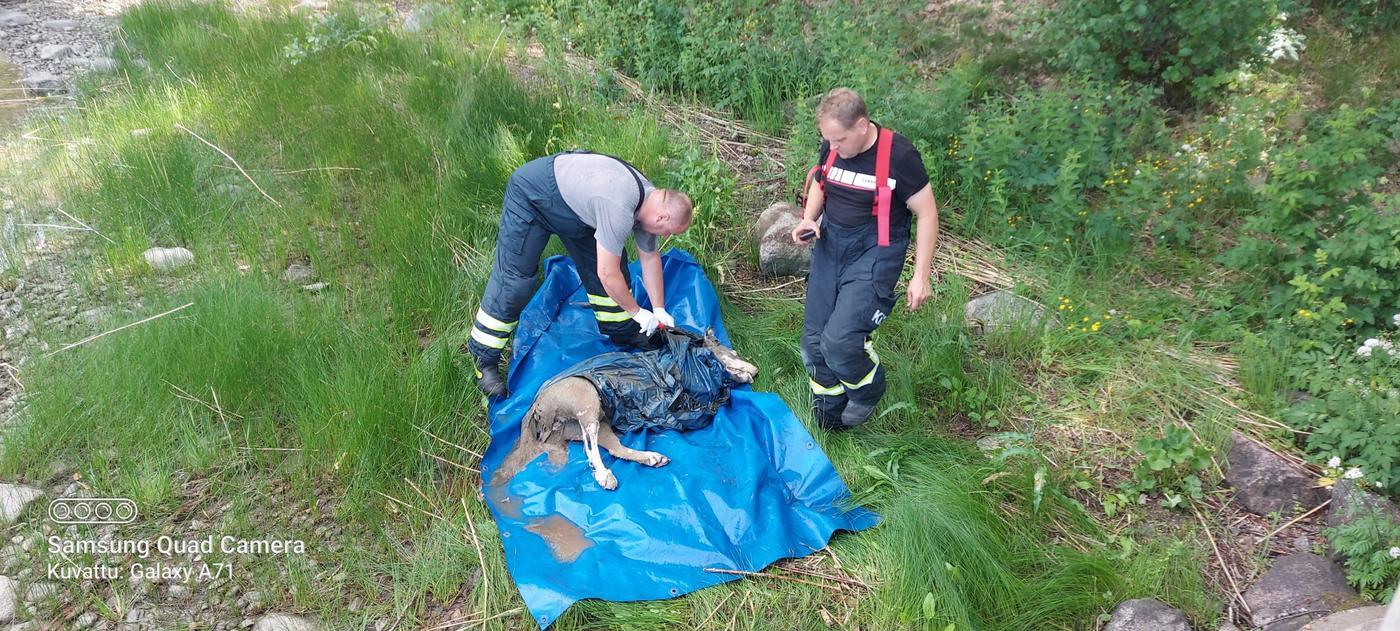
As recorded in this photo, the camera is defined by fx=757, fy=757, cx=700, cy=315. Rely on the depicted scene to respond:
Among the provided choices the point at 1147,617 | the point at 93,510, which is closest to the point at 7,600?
the point at 93,510

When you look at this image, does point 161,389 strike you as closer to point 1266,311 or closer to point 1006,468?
point 1006,468

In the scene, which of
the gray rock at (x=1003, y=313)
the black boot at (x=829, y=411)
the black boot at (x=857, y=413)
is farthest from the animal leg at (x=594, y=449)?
the gray rock at (x=1003, y=313)

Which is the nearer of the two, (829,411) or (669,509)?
(669,509)

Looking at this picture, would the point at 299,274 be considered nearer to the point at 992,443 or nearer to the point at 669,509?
the point at 669,509

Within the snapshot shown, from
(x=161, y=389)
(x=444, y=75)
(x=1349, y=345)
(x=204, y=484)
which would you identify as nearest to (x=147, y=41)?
(x=444, y=75)

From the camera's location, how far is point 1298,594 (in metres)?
2.84

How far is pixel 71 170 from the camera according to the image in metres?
5.29

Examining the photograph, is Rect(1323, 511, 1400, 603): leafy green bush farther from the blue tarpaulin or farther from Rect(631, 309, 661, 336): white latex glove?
Rect(631, 309, 661, 336): white latex glove

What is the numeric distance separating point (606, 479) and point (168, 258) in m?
3.20

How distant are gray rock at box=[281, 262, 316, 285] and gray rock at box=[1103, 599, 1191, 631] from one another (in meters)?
4.43

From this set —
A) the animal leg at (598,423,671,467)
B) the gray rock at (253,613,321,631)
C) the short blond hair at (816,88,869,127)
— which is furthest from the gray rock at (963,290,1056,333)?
the gray rock at (253,613,321,631)

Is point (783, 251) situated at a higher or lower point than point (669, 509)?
higher

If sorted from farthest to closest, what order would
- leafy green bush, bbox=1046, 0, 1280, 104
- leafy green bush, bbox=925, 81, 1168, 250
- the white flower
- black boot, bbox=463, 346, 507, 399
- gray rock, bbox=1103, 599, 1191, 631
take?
the white flower → leafy green bush, bbox=1046, 0, 1280, 104 → leafy green bush, bbox=925, 81, 1168, 250 → black boot, bbox=463, 346, 507, 399 → gray rock, bbox=1103, 599, 1191, 631

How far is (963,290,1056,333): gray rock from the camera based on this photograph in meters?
4.13
